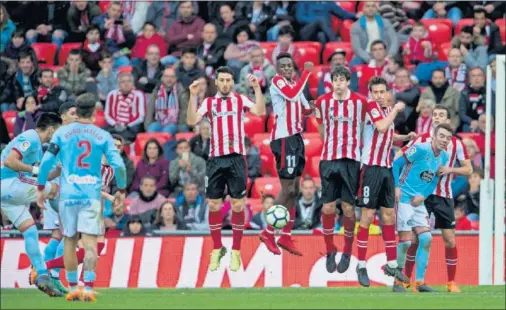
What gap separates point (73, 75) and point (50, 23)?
251 centimetres

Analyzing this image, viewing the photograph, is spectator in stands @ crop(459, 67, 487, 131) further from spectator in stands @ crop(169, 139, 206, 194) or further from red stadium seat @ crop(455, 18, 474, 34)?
spectator in stands @ crop(169, 139, 206, 194)

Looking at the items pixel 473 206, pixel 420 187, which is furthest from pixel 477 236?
pixel 420 187

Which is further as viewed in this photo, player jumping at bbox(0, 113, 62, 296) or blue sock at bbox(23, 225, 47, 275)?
blue sock at bbox(23, 225, 47, 275)

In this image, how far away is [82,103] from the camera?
17078 mm

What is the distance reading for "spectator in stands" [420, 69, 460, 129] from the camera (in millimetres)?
26688

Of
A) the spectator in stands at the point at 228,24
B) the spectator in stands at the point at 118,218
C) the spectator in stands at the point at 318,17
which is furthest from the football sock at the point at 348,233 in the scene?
the spectator in stands at the point at 318,17

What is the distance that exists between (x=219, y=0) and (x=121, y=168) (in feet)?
44.3

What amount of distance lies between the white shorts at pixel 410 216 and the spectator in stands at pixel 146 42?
1016 cm

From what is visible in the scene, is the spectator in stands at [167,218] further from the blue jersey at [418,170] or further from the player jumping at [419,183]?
the blue jersey at [418,170]

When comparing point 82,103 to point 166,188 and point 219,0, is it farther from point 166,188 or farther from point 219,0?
point 219,0

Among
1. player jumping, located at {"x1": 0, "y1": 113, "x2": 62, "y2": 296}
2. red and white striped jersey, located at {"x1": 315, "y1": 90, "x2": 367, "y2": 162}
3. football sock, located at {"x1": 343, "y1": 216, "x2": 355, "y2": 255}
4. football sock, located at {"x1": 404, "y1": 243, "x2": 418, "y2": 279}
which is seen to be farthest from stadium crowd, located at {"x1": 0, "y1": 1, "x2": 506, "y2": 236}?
player jumping, located at {"x1": 0, "y1": 113, "x2": 62, "y2": 296}

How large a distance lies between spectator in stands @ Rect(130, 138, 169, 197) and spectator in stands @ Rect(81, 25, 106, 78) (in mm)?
4168

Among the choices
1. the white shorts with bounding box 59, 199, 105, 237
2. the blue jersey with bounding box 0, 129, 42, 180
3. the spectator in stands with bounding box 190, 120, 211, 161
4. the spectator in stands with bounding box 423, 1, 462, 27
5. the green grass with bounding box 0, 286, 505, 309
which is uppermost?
the spectator in stands with bounding box 423, 1, 462, 27

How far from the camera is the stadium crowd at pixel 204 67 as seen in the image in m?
25.7
